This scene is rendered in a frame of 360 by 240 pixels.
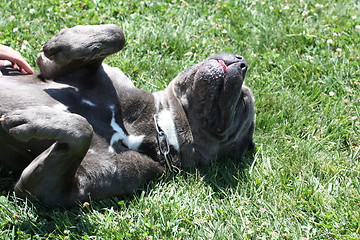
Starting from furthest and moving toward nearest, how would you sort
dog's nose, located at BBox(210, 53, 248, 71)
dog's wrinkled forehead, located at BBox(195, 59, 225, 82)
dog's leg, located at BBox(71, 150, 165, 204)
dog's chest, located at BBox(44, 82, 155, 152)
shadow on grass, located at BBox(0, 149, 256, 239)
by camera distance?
dog's nose, located at BBox(210, 53, 248, 71)
dog's wrinkled forehead, located at BBox(195, 59, 225, 82)
dog's chest, located at BBox(44, 82, 155, 152)
dog's leg, located at BBox(71, 150, 165, 204)
shadow on grass, located at BBox(0, 149, 256, 239)

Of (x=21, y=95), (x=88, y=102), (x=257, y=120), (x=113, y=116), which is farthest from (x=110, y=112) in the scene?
(x=257, y=120)

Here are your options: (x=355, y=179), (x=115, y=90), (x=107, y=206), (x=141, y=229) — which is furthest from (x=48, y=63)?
(x=355, y=179)

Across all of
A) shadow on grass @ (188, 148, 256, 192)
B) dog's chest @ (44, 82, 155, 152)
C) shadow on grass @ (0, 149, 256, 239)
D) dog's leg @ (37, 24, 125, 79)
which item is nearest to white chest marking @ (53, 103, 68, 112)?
dog's chest @ (44, 82, 155, 152)

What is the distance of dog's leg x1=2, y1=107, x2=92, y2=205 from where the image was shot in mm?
3562

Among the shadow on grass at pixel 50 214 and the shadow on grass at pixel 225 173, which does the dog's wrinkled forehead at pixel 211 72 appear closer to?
the shadow on grass at pixel 225 173

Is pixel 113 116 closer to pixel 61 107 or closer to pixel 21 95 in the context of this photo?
pixel 61 107

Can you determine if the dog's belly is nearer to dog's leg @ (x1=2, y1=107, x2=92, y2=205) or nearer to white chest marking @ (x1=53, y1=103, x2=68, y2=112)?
white chest marking @ (x1=53, y1=103, x2=68, y2=112)

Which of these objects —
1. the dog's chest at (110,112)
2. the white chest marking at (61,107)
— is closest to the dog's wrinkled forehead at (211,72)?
the dog's chest at (110,112)

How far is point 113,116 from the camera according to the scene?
4.35 metres

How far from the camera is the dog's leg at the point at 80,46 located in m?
4.18

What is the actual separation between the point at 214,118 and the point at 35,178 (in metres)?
1.41

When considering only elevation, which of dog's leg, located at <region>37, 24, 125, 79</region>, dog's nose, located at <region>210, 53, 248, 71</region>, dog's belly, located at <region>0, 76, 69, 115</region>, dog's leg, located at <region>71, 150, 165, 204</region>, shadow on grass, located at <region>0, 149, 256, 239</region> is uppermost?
dog's leg, located at <region>37, 24, 125, 79</region>

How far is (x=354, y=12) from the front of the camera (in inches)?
270

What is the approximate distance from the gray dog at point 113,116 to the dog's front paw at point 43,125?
0.15 metres
